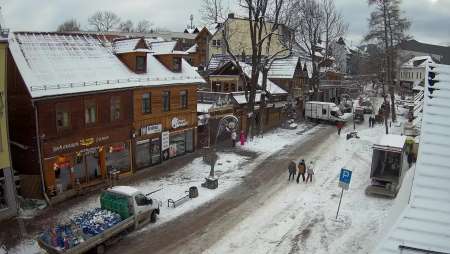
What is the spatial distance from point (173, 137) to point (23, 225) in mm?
13700

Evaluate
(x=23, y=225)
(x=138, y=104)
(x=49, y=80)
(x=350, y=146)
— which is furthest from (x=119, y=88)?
(x=350, y=146)

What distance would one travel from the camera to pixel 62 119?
23.4 metres

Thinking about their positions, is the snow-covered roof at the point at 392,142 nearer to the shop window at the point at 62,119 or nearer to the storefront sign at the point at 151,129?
the storefront sign at the point at 151,129

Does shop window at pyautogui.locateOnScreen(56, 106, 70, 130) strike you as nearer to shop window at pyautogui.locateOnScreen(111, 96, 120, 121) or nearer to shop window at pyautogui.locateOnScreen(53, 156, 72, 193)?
shop window at pyautogui.locateOnScreen(53, 156, 72, 193)

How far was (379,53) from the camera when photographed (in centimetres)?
4962

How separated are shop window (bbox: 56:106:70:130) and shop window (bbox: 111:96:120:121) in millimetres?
3186

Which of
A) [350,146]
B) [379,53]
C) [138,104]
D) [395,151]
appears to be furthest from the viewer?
[379,53]

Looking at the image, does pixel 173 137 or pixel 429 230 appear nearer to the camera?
pixel 429 230

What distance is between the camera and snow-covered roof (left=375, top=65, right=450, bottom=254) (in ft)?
21.2

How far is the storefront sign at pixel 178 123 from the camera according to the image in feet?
103

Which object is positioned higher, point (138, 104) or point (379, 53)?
point (379, 53)

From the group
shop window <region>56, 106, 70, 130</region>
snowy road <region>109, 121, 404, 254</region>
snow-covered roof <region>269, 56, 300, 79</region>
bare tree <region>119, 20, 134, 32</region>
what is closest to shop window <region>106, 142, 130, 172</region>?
shop window <region>56, 106, 70, 130</region>

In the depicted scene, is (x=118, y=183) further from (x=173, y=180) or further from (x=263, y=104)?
(x=263, y=104)

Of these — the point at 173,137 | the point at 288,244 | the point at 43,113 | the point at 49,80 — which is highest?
the point at 49,80
